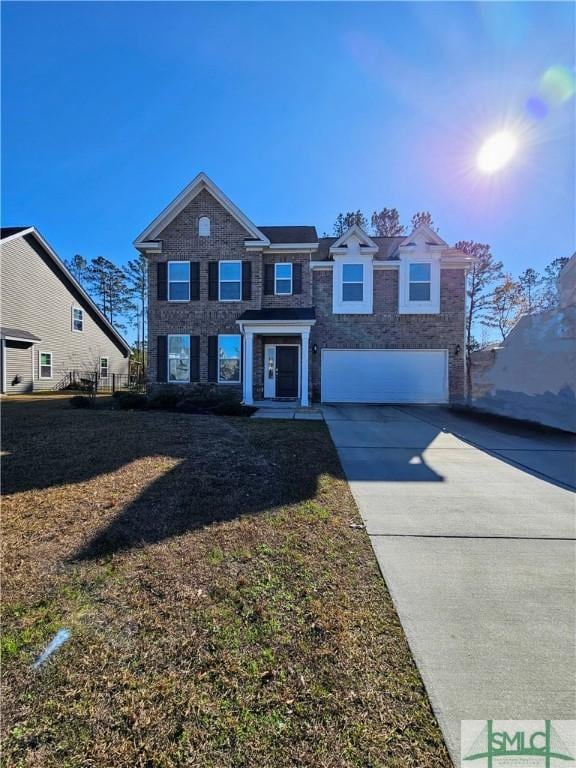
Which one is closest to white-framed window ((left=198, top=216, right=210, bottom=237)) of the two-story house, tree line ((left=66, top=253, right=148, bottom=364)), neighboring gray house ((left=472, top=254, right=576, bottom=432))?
the two-story house

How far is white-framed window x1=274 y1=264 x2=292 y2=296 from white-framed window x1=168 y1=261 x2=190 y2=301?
3.51 metres

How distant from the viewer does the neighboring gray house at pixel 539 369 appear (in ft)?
30.5

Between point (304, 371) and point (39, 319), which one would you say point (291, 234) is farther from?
point (39, 319)

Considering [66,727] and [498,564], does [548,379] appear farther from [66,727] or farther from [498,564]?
[66,727]

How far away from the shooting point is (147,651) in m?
1.94

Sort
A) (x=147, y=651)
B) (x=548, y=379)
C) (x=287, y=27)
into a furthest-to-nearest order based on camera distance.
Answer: (x=548, y=379)
(x=287, y=27)
(x=147, y=651)

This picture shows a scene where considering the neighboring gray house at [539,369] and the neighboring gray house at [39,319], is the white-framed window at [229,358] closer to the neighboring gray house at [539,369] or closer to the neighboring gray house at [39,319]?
the neighboring gray house at [539,369]

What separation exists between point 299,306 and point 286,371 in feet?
8.66

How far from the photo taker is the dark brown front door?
48.4 ft

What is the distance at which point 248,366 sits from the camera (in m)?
13.7

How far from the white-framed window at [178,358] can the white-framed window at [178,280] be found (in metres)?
1.56

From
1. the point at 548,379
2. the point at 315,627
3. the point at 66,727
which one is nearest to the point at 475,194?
the point at 548,379

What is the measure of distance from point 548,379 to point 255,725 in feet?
36.5
